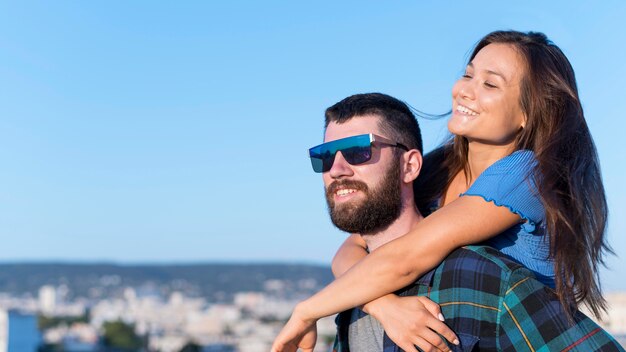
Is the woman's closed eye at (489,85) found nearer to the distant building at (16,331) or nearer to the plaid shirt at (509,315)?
the plaid shirt at (509,315)

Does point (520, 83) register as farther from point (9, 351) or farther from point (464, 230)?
point (9, 351)

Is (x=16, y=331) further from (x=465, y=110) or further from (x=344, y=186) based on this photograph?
(x=465, y=110)

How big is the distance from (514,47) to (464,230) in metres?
0.55

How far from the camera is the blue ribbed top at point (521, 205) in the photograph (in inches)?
84.7

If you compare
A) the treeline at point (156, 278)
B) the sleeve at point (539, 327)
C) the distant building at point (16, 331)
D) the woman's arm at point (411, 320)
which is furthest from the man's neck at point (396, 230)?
the treeline at point (156, 278)

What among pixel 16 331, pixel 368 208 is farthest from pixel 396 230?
pixel 16 331

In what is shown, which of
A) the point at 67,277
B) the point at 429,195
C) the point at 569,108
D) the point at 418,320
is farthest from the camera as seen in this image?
the point at 67,277

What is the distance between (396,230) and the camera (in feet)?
7.95

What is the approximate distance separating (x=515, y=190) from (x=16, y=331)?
50461mm

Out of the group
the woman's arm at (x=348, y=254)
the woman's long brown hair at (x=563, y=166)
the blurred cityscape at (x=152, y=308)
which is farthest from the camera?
the blurred cityscape at (x=152, y=308)

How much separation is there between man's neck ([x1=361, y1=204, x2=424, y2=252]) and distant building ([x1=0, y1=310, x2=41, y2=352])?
159 feet

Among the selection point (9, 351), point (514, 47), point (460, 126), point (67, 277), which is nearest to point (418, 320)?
point (460, 126)

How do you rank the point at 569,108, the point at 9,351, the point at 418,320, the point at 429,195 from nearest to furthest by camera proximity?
the point at 418,320
the point at 569,108
the point at 429,195
the point at 9,351

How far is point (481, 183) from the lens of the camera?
2207 mm
